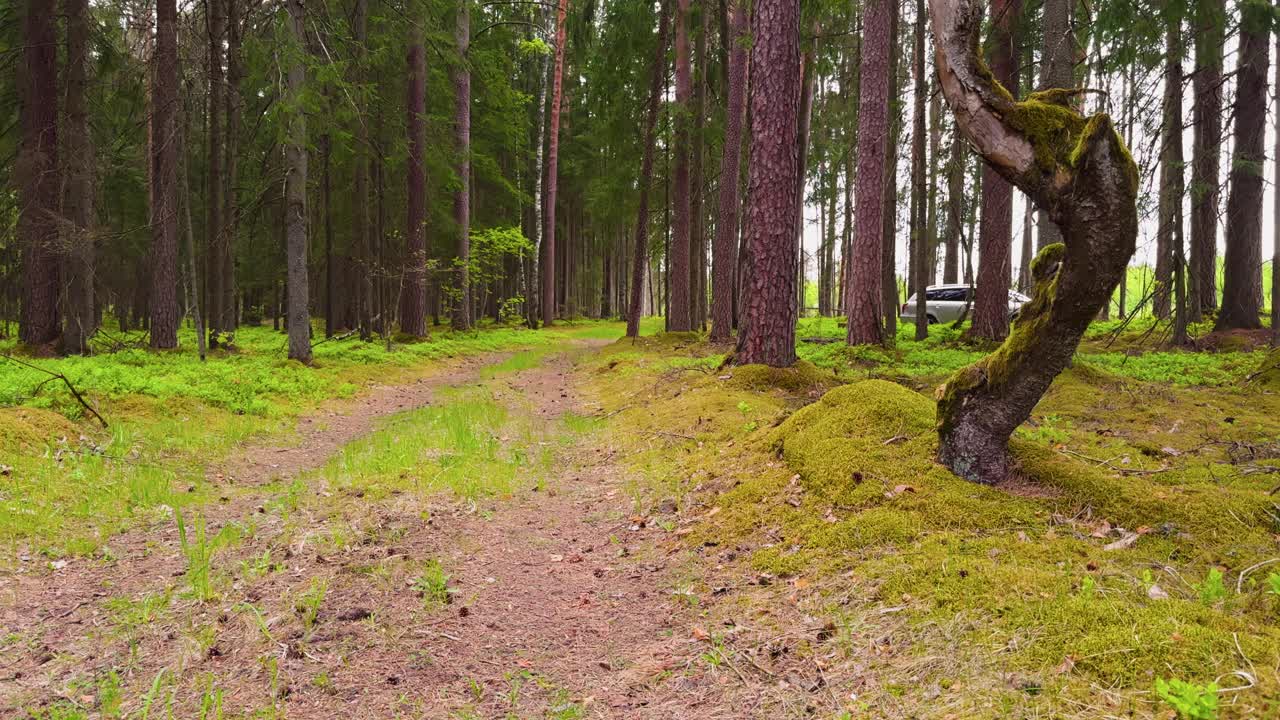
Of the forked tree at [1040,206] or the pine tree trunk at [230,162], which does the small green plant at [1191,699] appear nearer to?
the forked tree at [1040,206]

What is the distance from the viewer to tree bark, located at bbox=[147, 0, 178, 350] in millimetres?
12211

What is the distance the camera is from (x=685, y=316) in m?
18.7

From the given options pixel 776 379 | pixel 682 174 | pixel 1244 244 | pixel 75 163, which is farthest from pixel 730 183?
pixel 75 163

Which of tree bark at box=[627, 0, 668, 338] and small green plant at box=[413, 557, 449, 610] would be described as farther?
tree bark at box=[627, 0, 668, 338]

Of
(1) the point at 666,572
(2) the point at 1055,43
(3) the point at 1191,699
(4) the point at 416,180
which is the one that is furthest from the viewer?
(4) the point at 416,180

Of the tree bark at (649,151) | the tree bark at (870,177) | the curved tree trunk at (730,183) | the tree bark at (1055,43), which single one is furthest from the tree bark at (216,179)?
the tree bark at (1055,43)

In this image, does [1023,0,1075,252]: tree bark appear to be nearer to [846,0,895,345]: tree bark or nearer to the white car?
[846,0,895,345]: tree bark

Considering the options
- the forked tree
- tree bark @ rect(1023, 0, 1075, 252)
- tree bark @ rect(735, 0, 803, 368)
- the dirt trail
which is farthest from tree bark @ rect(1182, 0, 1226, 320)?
the dirt trail

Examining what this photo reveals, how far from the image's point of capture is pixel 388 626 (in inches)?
133

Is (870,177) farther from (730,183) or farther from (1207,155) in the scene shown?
(1207,155)

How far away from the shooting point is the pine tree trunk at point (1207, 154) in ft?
19.1

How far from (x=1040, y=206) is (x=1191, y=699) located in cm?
232

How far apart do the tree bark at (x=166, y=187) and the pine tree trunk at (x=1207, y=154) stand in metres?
14.4

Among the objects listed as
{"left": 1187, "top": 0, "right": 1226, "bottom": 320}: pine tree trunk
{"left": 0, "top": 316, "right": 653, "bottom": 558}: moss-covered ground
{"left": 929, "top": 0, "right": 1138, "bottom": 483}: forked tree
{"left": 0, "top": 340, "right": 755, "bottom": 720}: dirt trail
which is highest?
{"left": 1187, "top": 0, "right": 1226, "bottom": 320}: pine tree trunk
